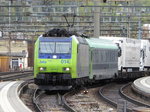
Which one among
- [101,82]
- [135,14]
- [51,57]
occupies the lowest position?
[101,82]

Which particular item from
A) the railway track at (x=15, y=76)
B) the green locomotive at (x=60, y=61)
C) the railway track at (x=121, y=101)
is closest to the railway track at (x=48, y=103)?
the green locomotive at (x=60, y=61)

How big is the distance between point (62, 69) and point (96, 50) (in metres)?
5.26

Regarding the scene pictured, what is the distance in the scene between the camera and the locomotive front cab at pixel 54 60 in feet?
67.8

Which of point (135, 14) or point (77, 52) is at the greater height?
point (135, 14)

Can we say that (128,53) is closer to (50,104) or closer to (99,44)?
(99,44)

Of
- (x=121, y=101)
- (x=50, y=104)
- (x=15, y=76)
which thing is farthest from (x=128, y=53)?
(x=50, y=104)

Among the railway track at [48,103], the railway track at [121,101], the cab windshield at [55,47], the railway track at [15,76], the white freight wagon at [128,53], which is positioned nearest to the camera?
the railway track at [121,101]

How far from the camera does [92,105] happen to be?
17.3 meters

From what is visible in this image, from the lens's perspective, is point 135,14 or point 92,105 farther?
point 135,14

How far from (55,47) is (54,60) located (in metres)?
0.71

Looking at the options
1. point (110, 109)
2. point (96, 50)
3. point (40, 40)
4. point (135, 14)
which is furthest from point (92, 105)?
point (135, 14)

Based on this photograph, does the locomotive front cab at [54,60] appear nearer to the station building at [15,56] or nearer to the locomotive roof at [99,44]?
the locomotive roof at [99,44]

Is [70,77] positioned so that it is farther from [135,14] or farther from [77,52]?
[135,14]

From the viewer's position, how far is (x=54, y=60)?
21.0 metres
